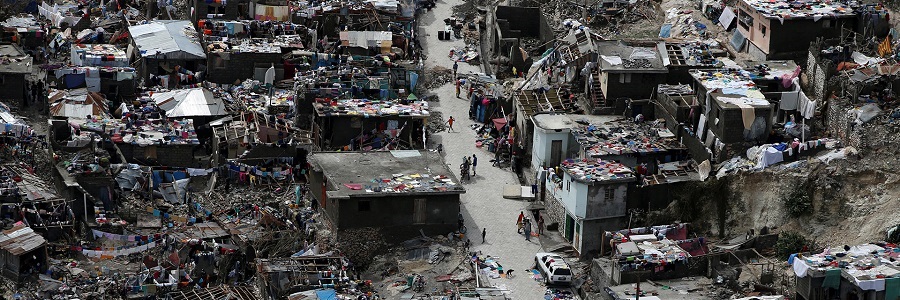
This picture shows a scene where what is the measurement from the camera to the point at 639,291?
197 feet

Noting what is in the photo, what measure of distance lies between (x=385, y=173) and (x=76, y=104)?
15603 mm

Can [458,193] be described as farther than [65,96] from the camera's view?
No

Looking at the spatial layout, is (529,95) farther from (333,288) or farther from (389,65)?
(333,288)

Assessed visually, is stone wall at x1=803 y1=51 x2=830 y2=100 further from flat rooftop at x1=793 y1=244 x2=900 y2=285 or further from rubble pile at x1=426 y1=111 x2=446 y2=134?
rubble pile at x1=426 y1=111 x2=446 y2=134

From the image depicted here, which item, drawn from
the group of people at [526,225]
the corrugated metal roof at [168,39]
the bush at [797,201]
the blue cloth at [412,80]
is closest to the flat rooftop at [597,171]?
the group of people at [526,225]

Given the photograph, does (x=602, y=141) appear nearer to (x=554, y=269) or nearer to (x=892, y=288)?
(x=554, y=269)

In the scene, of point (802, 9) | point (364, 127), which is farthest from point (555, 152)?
A: point (802, 9)

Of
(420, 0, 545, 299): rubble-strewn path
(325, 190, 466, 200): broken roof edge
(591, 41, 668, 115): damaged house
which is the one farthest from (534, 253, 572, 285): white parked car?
(591, 41, 668, 115): damaged house

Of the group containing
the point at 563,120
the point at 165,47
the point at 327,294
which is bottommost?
the point at 327,294

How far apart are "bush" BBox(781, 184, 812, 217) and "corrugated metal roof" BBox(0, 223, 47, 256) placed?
965 inches

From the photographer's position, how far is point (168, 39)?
85375 millimetres

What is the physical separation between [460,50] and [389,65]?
703 centimetres

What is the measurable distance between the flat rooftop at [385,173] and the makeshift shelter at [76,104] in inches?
448

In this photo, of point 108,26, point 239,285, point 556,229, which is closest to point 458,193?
point 556,229
